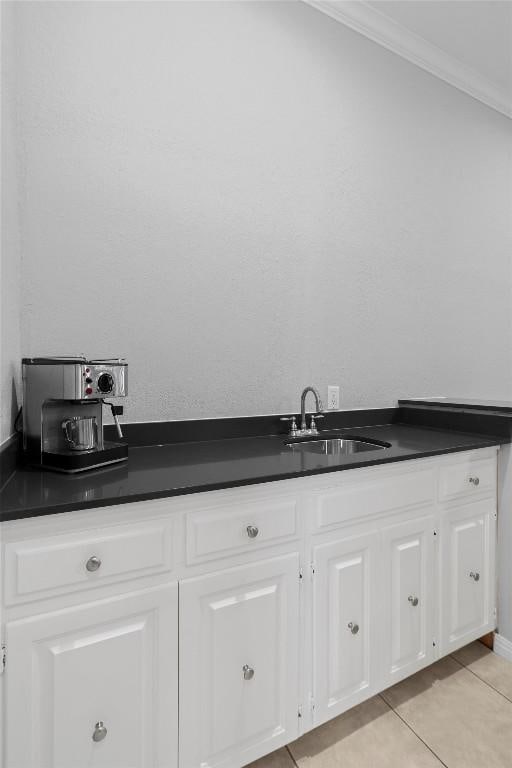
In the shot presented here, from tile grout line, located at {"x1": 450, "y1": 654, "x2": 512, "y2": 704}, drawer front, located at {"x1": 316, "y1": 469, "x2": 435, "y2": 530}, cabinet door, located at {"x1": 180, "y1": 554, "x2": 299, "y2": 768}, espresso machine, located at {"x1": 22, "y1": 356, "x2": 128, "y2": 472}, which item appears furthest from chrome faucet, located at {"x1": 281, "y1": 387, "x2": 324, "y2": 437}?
tile grout line, located at {"x1": 450, "y1": 654, "x2": 512, "y2": 704}

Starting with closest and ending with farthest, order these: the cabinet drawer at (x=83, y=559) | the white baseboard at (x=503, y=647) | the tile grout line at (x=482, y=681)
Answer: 1. the cabinet drawer at (x=83, y=559)
2. the tile grout line at (x=482, y=681)
3. the white baseboard at (x=503, y=647)

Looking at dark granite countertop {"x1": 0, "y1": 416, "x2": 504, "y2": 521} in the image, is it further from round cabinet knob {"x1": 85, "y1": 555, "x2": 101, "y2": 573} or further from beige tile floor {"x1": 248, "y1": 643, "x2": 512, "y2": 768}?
beige tile floor {"x1": 248, "y1": 643, "x2": 512, "y2": 768}

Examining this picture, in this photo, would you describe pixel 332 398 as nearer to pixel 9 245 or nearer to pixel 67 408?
pixel 67 408

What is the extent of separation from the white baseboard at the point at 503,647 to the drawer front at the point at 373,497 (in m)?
0.80

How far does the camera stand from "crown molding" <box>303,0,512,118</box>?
2275 mm

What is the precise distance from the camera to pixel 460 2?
90.7 inches

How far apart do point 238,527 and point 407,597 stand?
0.81 m

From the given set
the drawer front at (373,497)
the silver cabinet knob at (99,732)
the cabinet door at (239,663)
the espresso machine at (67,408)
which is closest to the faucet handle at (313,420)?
the drawer front at (373,497)

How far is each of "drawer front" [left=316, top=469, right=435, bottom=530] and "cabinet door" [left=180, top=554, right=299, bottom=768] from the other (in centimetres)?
18

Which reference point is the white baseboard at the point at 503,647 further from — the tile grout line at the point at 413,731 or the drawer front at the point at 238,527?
the drawer front at the point at 238,527

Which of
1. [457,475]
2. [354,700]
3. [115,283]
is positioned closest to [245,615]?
[354,700]

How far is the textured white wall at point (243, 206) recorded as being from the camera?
1.63m

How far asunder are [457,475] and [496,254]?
185cm

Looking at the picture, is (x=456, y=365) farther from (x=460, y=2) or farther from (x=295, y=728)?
(x=295, y=728)
